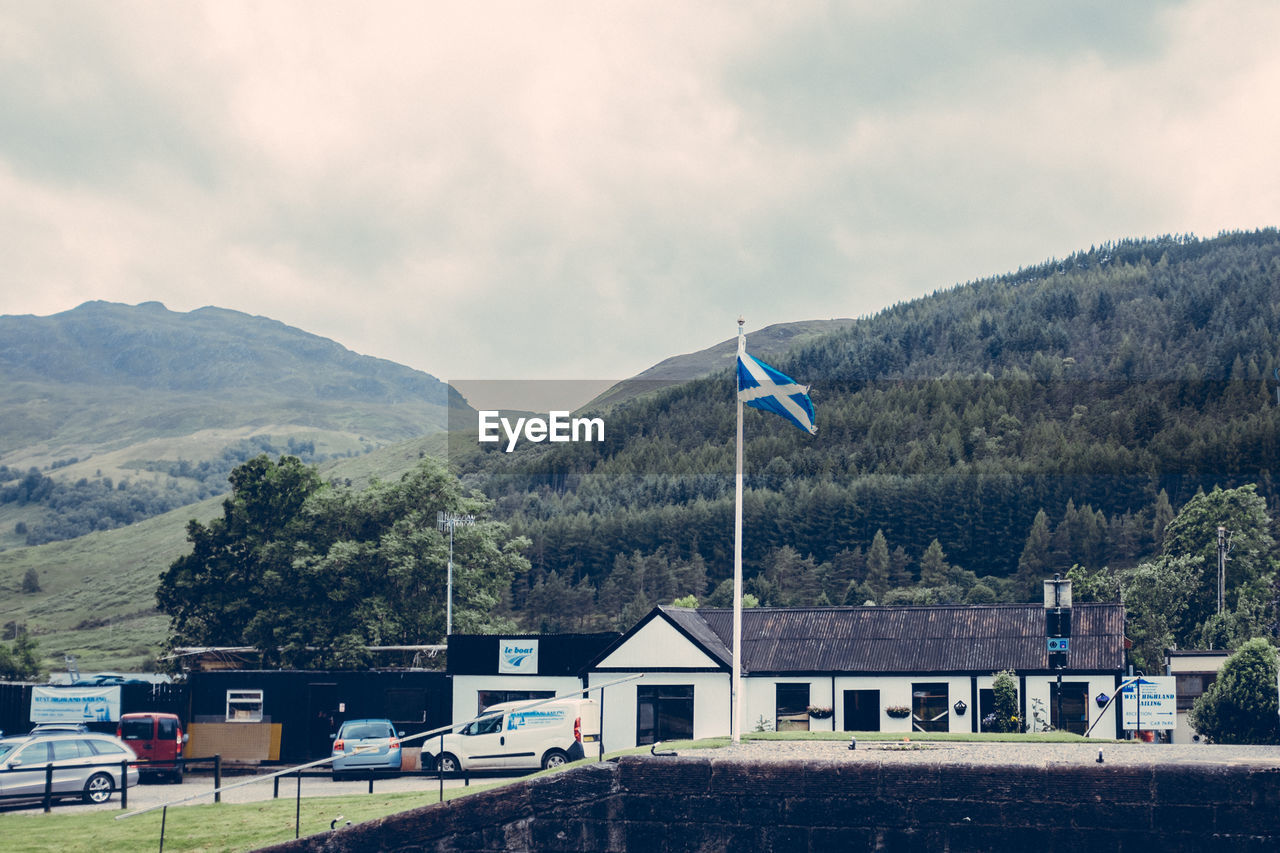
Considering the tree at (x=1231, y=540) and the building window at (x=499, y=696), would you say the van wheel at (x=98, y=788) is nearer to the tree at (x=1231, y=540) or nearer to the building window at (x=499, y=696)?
the building window at (x=499, y=696)

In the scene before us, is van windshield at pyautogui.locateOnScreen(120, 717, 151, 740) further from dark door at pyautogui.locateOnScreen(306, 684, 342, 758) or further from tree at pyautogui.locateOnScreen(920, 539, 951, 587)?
tree at pyautogui.locateOnScreen(920, 539, 951, 587)

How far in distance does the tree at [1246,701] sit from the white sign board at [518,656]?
1950cm

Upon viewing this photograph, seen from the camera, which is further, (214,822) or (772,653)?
(772,653)

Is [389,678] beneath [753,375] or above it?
beneath

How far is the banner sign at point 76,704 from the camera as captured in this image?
1646 inches

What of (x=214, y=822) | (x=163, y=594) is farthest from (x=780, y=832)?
(x=163, y=594)

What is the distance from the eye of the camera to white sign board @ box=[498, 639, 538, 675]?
4016 cm

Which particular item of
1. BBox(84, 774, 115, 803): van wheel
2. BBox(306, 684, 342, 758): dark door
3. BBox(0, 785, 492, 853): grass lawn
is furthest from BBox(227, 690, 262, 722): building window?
BBox(0, 785, 492, 853): grass lawn

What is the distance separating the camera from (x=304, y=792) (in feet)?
98.1

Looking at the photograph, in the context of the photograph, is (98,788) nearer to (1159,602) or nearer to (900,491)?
(1159,602)

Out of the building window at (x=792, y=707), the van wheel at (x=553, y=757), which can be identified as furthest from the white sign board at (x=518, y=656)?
the van wheel at (x=553, y=757)

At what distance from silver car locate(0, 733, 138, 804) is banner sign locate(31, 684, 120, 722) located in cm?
1516

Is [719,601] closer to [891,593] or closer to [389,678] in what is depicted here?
[891,593]

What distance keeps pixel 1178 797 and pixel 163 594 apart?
4924 cm
